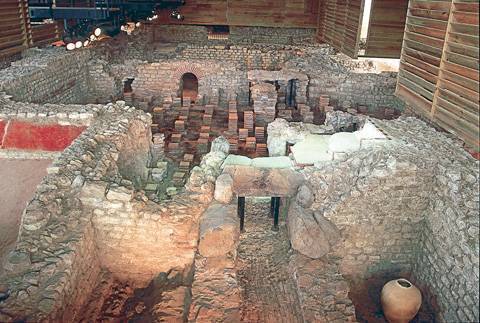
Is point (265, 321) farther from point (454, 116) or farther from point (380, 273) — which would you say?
point (454, 116)

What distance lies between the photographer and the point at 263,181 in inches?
236

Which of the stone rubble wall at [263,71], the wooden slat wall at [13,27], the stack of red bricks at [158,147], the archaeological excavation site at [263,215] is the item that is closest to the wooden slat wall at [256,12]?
the stone rubble wall at [263,71]

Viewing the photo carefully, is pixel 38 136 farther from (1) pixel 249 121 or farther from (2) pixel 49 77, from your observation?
(1) pixel 249 121

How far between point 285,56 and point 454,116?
29.8 ft

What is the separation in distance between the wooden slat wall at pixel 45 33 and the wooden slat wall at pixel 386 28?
33.0 ft

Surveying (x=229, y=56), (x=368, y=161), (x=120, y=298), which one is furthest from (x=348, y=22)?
(x=120, y=298)

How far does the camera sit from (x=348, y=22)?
1030cm

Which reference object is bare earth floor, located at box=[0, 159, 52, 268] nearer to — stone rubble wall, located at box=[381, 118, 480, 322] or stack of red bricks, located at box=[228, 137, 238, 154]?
stack of red bricks, located at box=[228, 137, 238, 154]

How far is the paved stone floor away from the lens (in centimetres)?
498

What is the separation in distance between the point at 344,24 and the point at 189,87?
6.21 m

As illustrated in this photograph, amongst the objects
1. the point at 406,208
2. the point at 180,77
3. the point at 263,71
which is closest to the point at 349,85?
the point at 263,71

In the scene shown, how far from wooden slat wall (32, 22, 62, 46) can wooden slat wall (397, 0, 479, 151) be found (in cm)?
1132

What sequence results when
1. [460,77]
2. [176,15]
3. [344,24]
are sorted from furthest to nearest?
[176,15] < [344,24] < [460,77]

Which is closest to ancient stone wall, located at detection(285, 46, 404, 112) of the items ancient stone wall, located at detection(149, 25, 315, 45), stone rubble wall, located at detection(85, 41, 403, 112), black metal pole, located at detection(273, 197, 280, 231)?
stone rubble wall, located at detection(85, 41, 403, 112)
